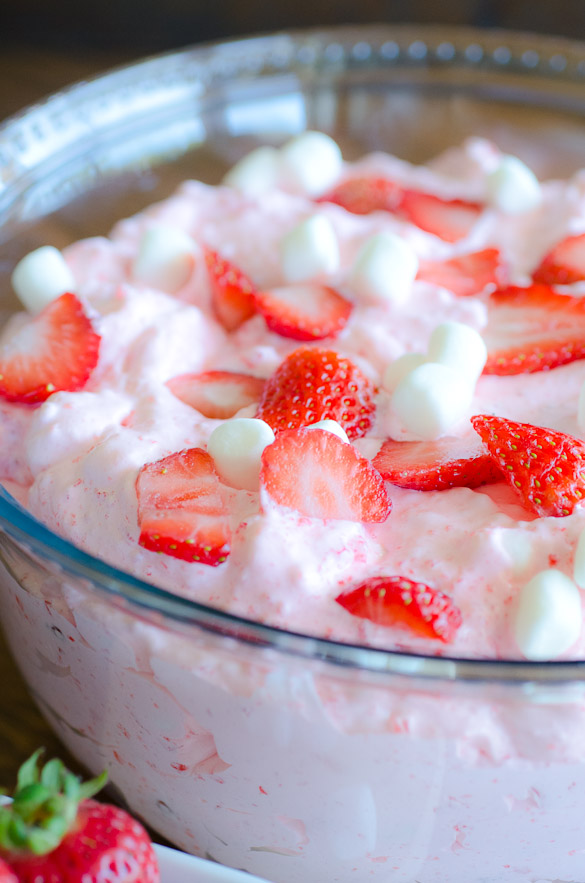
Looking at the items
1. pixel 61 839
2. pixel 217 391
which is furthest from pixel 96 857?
pixel 217 391

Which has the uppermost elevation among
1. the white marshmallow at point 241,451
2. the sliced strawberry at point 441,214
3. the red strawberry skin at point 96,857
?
the sliced strawberry at point 441,214

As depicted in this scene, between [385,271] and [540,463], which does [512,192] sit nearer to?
[385,271]

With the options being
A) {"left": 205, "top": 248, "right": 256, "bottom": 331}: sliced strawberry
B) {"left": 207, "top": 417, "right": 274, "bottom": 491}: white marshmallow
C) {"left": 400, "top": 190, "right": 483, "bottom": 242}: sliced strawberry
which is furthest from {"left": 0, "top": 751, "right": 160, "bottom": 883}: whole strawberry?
{"left": 400, "top": 190, "right": 483, "bottom": 242}: sliced strawberry

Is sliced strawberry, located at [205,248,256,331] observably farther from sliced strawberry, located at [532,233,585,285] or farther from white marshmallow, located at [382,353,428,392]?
sliced strawberry, located at [532,233,585,285]

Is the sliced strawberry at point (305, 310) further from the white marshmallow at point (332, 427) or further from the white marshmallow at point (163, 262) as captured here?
the white marshmallow at point (332, 427)

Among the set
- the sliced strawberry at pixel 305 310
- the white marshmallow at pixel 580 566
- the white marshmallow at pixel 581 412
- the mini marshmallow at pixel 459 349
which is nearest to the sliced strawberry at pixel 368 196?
the sliced strawberry at pixel 305 310

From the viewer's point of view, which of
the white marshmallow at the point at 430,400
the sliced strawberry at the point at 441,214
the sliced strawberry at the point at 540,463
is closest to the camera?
the sliced strawberry at the point at 540,463

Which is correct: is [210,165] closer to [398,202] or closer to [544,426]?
[398,202]

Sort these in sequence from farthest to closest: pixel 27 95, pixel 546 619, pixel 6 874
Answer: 1. pixel 27 95
2. pixel 546 619
3. pixel 6 874
